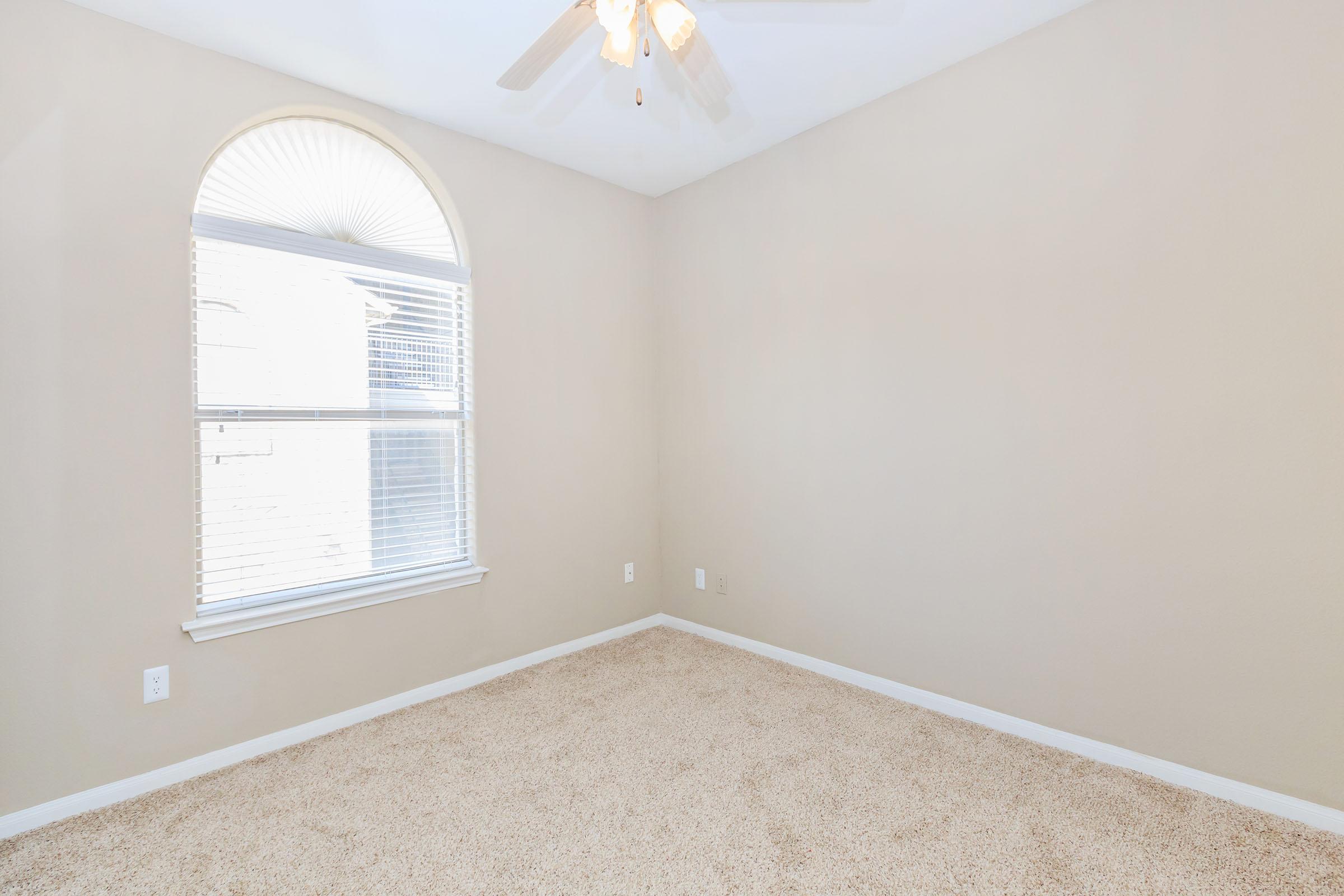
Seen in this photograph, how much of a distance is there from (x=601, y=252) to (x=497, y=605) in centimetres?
202

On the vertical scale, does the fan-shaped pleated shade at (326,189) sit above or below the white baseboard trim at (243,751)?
above

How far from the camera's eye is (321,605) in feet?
8.16

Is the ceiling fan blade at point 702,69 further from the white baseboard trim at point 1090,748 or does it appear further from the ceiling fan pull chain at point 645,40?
the white baseboard trim at point 1090,748

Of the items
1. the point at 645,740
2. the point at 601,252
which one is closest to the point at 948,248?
the point at 601,252

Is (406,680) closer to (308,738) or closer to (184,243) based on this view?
(308,738)

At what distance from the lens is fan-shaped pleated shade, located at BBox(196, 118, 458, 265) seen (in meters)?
2.39

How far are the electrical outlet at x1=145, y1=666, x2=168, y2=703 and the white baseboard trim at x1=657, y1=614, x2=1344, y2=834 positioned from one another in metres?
2.53

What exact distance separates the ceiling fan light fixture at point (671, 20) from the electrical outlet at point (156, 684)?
2608 mm

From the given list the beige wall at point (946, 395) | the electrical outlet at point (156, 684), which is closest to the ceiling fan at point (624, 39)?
the beige wall at point (946, 395)

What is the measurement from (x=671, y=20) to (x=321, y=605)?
2.41m

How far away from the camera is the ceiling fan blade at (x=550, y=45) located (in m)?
1.57

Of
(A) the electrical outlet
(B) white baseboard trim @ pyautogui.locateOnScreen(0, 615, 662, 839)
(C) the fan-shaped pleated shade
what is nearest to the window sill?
(A) the electrical outlet

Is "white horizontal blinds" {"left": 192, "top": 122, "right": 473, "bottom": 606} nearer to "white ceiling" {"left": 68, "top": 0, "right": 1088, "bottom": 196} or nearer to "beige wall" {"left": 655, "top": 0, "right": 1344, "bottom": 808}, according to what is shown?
"white ceiling" {"left": 68, "top": 0, "right": 1088, "bottom": 196}

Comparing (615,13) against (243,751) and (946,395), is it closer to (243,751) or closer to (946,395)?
(946,395)
